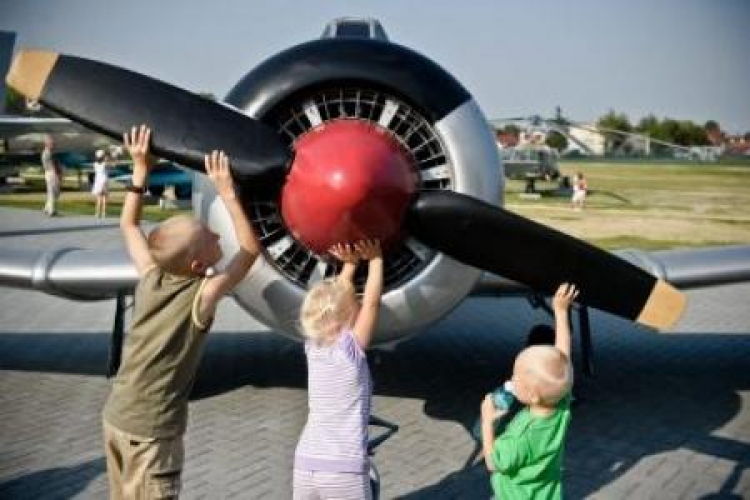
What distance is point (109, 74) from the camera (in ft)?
10.9

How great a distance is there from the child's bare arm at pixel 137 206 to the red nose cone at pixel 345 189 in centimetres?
58

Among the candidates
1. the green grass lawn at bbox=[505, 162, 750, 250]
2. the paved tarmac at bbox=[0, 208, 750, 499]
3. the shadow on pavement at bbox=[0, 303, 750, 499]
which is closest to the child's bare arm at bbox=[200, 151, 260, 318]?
the paved tarmac at bbox=[0, 208, 750, 499]

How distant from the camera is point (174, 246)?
2.64m

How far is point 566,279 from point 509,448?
1.24m

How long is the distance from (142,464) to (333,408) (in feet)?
2.27

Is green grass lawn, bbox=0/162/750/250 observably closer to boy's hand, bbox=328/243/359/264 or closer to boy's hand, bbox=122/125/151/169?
boy's hand, bbox=328/243/359/264

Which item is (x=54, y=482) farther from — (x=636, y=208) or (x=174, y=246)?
(x=636, y=208)

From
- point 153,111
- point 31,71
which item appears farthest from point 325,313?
point 31,71

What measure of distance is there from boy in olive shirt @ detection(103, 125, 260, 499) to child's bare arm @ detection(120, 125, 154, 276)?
0.23 metres

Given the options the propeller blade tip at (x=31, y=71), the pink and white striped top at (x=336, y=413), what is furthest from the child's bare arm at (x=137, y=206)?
the pink and white striped top at (x=336, y=413)

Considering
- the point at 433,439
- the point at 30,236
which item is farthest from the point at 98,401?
the point at 30,236

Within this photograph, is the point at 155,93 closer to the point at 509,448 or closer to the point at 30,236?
the point at 509,448

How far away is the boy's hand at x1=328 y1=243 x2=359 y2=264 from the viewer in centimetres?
319

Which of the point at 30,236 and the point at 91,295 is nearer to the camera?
the point at 91,295
